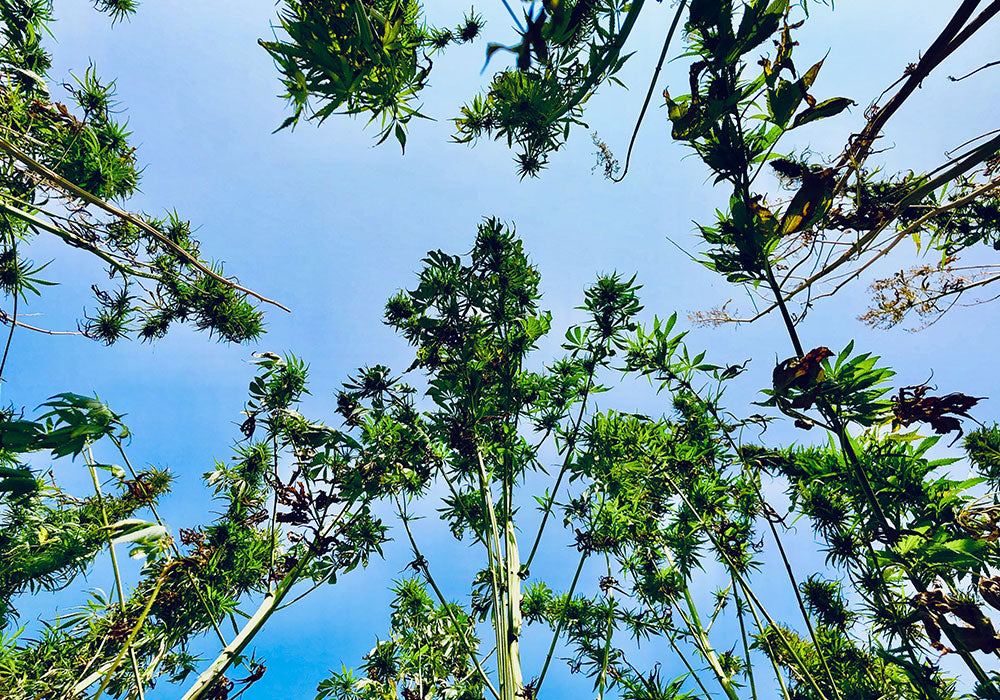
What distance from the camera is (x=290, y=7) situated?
43.1 inches

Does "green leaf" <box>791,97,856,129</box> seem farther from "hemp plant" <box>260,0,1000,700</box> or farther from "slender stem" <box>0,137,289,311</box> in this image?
"slender stem" <box>0,137,289,311</box>

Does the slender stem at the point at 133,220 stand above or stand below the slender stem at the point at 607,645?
above

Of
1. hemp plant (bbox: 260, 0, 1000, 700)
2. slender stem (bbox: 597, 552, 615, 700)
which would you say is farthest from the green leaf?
slender stem (bbox: 597, 552, 615, 700)

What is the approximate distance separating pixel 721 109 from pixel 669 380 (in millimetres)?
1614

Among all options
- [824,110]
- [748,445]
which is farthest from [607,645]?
[824,110]

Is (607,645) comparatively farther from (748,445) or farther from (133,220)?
(133,220)

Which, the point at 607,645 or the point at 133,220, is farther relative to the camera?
the point at 607,645

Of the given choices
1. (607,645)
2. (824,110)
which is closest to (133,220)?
(824,110)

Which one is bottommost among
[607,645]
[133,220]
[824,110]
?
[607,645]

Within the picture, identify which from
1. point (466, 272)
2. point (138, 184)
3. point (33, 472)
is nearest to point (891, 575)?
point (466, 272)

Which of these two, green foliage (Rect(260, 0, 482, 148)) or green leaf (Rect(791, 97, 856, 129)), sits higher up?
green foliage (Rect(260, 0, 482, 148))

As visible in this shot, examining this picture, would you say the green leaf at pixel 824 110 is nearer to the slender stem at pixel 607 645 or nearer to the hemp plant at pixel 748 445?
the hemp plant at pixel 748 445

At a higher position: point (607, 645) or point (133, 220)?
point (133, 220)

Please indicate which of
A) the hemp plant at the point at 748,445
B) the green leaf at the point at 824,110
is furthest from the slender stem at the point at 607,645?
the green leaf at the point at 824,110
